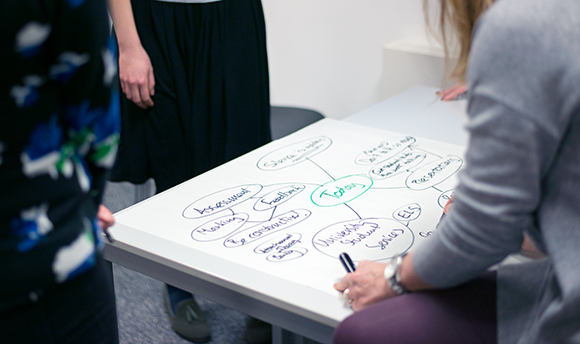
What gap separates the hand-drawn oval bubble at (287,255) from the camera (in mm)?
719

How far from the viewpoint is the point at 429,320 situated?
59 centimetres

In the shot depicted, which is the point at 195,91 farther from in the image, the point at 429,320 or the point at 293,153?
the point at 429,320

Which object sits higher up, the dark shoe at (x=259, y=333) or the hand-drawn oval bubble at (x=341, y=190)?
the hand-drawn oval bubble at (x=341, y=190)

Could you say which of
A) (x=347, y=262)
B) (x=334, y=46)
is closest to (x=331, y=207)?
(x=347, y=262)

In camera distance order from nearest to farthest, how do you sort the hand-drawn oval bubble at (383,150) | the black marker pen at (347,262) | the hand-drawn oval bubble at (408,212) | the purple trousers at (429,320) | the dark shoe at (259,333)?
the purple trousers at (429,320)
the black marker pen at (347,262)
the hand-drawn oval bubble at (408,212)
the hand-drawn oval bubble at (383,150)
the dark shoe at (259,333)

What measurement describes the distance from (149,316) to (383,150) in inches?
33.8

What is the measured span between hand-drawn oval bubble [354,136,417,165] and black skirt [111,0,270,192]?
0.40 meters

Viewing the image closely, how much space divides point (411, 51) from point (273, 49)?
0.80m

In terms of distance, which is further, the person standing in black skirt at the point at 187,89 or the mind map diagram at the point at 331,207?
the person standing in black skirt at the point at 187,89

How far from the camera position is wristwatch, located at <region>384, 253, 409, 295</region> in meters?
0.63

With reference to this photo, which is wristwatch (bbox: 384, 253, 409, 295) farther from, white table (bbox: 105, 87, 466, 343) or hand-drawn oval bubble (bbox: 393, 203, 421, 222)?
hand-drawn oval bubble (bbox: 393, 203, 421, 222)

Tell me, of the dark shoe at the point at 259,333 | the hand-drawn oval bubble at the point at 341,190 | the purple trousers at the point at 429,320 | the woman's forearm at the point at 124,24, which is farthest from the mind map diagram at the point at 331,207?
the dark shoe at the point at 259,333

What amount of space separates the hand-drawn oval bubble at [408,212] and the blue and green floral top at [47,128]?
49cm

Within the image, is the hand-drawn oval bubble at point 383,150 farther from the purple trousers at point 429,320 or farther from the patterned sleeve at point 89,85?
the patterned sleeve at point 89,85
